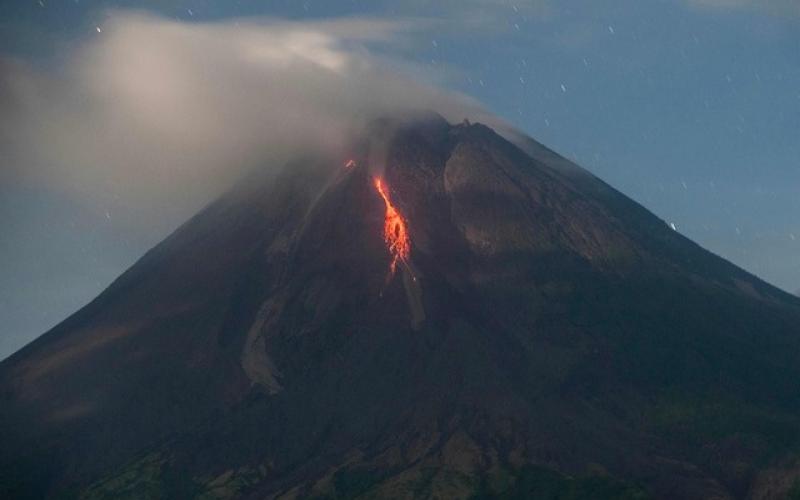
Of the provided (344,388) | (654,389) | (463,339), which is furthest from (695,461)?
(344,388)

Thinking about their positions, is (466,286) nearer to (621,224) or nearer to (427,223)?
(427,223)

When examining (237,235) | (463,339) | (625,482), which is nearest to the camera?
(625,482)

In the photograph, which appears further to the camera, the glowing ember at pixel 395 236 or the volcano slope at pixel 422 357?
the glowing ember at pixel 395 236

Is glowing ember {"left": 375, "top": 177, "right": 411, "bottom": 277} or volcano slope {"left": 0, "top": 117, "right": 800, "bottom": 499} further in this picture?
glowing ember {"left": 375, "top": 177, "right": 411, "bottom": 277}

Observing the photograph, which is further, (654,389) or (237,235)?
(237,235)

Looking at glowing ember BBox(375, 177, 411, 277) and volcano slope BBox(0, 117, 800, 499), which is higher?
glowing ember BBox(375, 177, 411, 277)
